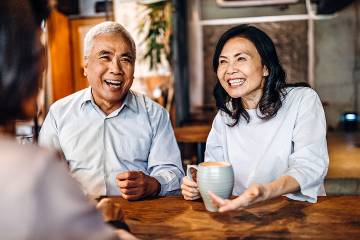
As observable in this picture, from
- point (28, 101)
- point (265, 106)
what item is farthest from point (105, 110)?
point (28, 101)

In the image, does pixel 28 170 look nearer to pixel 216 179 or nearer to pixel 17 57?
pixel 17 57

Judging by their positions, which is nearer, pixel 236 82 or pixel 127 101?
pixel 236 82

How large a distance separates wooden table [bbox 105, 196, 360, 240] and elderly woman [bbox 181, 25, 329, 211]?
0.32 metres

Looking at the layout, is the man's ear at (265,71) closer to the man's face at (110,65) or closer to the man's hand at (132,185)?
the man's face at (110,65)

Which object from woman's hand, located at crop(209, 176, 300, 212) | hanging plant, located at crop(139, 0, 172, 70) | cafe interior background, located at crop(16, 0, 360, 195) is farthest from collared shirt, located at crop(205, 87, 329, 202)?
cafe interior background, located at crop(16, 0, 360, 195)

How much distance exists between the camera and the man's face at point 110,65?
1982 millimetres

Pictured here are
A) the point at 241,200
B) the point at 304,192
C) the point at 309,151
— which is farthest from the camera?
the point at 309,151

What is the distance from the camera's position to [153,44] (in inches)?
218

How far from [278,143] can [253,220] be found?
691 mm

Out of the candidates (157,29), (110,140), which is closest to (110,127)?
(110,140)

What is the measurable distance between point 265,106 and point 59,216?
1477 mm

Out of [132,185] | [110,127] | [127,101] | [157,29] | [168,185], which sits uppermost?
[157,29]

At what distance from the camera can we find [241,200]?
46.9 inches

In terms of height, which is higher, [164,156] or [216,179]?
[216,179]
